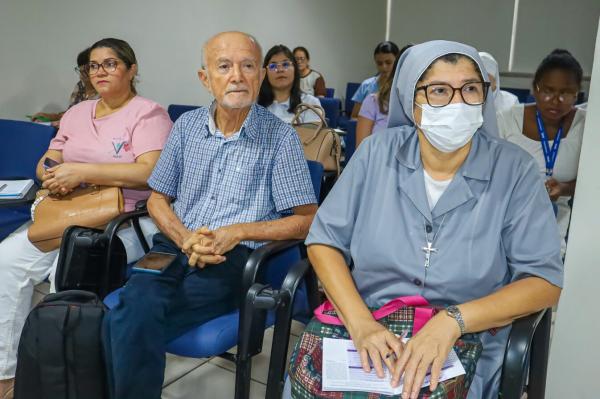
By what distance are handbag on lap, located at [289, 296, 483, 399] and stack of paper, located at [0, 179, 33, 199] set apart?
125 cm

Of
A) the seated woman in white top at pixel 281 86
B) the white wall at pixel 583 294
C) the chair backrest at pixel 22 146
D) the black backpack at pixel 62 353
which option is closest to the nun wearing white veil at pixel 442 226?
the white wall at pixel 583 294

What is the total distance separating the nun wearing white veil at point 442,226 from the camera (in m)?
1.27

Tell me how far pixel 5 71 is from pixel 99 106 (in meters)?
1.69

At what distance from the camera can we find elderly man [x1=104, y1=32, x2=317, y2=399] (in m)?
1.70

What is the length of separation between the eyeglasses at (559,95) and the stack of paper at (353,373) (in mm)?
1642

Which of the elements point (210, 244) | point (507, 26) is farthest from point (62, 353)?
point (507, 26)

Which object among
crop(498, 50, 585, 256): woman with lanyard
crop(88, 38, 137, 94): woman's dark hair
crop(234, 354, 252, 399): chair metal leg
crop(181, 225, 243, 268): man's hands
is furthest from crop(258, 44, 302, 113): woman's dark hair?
crop(234, 354, 252, 399): chair metal leg

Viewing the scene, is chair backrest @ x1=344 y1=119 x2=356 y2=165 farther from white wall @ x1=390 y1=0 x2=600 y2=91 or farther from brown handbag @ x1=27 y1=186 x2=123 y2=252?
white wall @ x1=390 y1=0 x2=600 y2=91

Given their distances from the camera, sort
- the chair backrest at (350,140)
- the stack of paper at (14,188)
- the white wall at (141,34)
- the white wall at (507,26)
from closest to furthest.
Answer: the stack of paper at (14,188) → the white wall at (141,34) → the chair backrest at (350,140) → the white wall at (507,26)

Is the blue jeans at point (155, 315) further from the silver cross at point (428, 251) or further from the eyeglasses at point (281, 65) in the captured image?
the eyeglasses at point (281, 65)

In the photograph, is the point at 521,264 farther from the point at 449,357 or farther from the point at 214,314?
the point at 214,314

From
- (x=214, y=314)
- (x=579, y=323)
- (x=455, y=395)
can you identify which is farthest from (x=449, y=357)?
(x=214, y=314)

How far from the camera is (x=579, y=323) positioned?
1.62 metres

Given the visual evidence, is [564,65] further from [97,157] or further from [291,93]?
[97,157]
